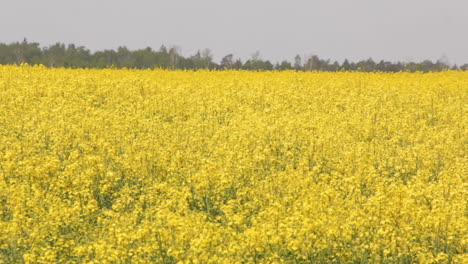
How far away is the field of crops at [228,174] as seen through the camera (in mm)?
10539

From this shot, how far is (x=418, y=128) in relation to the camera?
20141 mm

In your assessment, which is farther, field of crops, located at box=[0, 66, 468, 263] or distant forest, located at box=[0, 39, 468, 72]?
distant forest, located at box=[0, 39, 468, 72]

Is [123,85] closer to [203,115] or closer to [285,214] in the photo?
[203,115]

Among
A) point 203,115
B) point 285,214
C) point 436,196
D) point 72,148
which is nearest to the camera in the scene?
point 285,214

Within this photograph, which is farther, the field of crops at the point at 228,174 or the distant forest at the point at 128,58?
the distant forest at the point at 128,58

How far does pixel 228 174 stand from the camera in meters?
14.1

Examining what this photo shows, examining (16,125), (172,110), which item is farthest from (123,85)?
(16,125)

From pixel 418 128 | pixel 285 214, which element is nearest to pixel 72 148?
pixel 285 214

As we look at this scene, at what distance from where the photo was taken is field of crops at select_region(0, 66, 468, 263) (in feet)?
34.6

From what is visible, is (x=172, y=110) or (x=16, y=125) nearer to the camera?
(x=16, y=125)

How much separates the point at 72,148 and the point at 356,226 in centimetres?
926

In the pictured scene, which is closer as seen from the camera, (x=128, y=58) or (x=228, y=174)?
(x=228, y=174)

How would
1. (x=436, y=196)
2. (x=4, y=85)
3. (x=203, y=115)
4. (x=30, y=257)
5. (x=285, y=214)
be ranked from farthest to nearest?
1. (x=4, y=85)
2. (x=203, y=115)
3. (x=436, y=196)
4. (x=285, y=214)
5. (x=30, y=257)

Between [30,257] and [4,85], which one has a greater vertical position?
[4,85]
